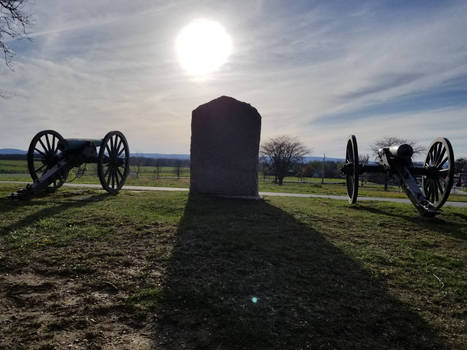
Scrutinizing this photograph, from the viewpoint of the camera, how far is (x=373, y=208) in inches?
360

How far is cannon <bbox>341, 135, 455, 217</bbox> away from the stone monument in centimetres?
351

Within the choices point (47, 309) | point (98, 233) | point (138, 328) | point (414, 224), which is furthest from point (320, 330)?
point (414, 224)

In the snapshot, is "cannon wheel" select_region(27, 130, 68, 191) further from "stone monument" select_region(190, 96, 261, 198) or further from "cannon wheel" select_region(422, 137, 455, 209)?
"cannon wheel" select_region(422, 137, 455, 209)

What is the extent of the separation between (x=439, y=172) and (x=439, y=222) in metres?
1.53

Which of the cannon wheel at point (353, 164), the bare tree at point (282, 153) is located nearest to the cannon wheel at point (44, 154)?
the cannon wheel at point (353, 164)

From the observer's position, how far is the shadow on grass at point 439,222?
6152 millimetres

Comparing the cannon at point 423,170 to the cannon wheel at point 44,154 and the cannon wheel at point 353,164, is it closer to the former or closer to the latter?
the cannon wheel at point 353,164

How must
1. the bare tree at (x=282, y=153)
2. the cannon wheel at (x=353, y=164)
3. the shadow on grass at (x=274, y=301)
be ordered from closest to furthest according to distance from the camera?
the shadow on grass at (x=274, y=301), the cannon wheel at (x=353, y=164), the bare tree at (x=282, y=153)

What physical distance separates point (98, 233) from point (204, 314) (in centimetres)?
315

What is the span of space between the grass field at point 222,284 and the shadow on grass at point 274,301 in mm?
14

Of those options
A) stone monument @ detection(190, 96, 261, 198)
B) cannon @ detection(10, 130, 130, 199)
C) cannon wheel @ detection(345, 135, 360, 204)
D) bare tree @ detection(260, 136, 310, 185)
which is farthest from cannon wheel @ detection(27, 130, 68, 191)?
bare tree @ detection(260, 136, 310, 185)

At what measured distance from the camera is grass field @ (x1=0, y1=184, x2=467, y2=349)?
2309 millimetres

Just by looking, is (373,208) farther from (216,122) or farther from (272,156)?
(272,156)

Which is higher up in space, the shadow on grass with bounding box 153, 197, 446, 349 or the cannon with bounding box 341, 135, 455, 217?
the cannon with bounding box 341, 135, 455, 217
